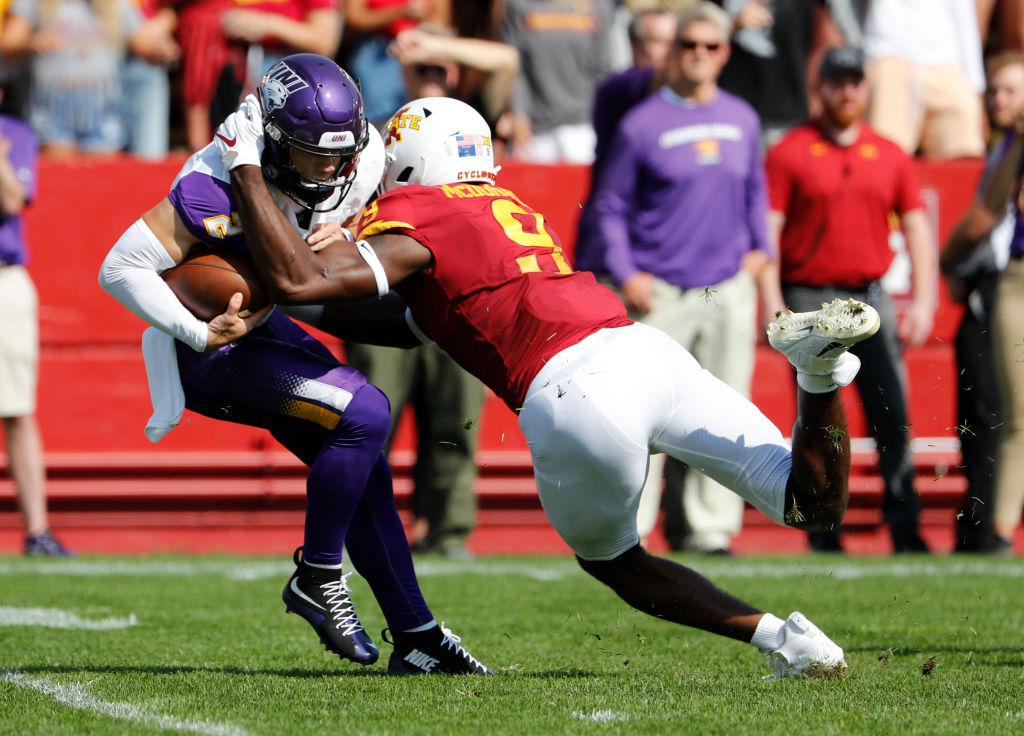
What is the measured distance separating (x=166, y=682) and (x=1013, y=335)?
4.77 m

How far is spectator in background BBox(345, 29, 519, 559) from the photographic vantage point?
7.71 meters

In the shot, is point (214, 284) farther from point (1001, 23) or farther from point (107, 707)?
point (1001, 23)

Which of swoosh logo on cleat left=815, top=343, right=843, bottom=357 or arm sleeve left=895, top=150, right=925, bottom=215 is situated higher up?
swoosh logo on cleat left=815, top=343, right=843, bottom=357

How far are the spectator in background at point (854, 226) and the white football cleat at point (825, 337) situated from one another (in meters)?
3.64

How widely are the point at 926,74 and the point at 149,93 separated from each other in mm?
4642

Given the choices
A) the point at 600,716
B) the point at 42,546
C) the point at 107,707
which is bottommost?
the point at 42,546

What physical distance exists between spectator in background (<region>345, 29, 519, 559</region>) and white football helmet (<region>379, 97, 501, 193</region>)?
10.6ft

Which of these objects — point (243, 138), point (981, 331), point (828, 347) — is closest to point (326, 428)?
point (243, 138)

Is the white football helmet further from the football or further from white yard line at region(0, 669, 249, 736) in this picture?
white yard line at region(0, 669, 249, 736)

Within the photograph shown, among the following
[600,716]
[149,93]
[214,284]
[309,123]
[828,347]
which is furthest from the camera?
[149,93]

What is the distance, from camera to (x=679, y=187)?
296 inches

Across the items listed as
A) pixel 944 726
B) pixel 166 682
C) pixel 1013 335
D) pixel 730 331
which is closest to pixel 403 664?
pixel 166 682

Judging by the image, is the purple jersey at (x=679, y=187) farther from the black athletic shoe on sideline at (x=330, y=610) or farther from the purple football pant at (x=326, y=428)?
the black athletic shoe on sideline at (x=330, y=610)

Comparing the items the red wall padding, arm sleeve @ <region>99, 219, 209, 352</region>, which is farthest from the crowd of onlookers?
arm sleeve @ <region>99, 219, 209, 352</region>
